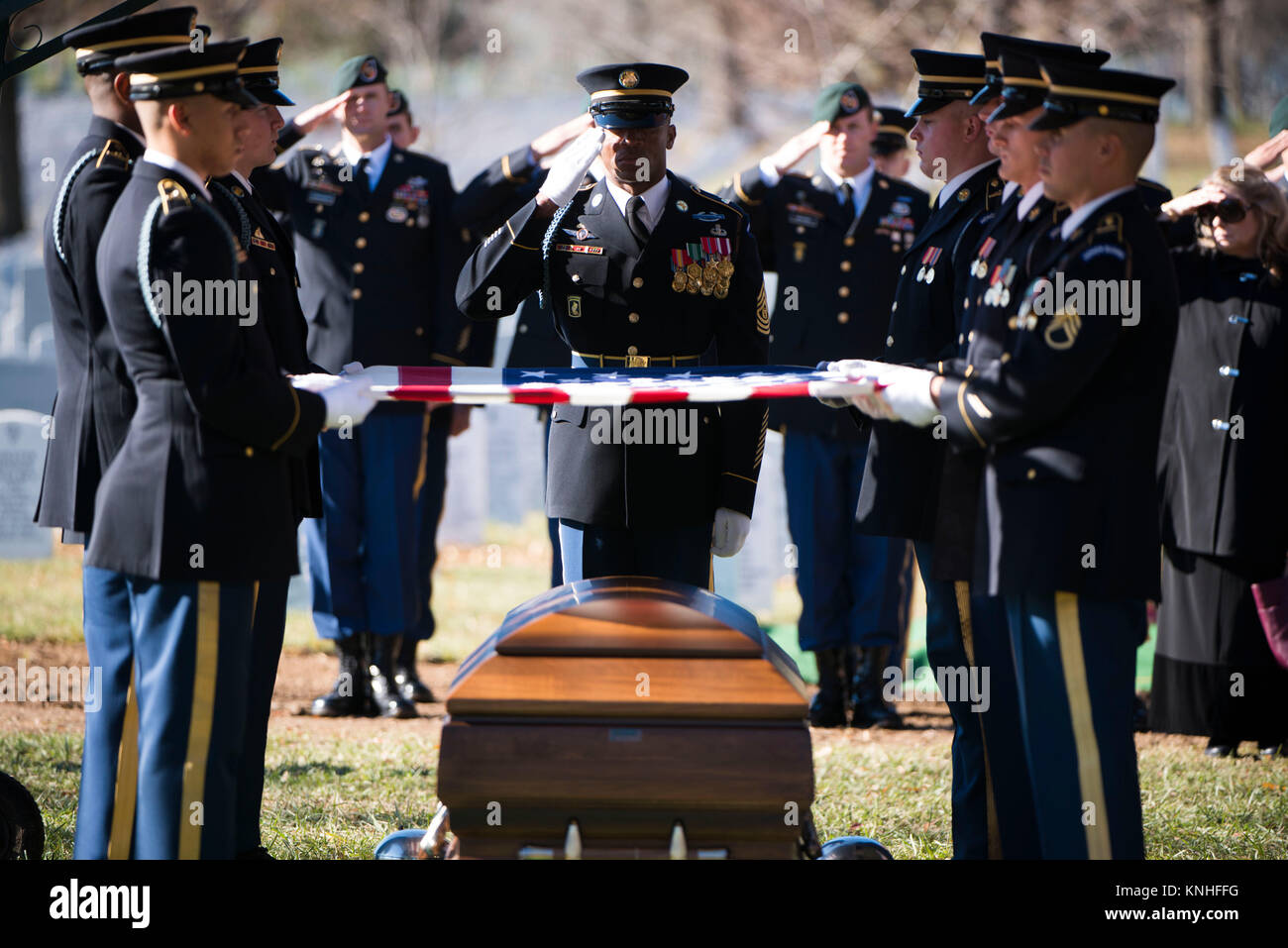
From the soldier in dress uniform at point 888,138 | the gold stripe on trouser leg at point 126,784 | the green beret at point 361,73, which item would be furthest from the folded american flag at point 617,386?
the soldier in dress uniform at point 888,138

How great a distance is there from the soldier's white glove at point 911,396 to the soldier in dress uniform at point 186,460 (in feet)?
4.24

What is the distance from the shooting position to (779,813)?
3.14 m

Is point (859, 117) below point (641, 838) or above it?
above

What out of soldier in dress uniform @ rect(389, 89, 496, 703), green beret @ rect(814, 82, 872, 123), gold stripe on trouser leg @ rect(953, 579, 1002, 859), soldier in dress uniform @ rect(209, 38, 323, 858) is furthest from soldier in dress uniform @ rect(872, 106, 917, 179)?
soldier in dress uniform @ rect(209, 38, 323, 858)

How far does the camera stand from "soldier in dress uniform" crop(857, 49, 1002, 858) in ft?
12.6

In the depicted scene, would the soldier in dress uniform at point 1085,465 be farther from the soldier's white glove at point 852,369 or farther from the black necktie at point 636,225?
the black necktie at point 636,225

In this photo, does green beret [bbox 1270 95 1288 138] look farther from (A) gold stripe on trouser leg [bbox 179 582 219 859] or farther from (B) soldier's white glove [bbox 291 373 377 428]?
(A) gold stripe on trouser leg [bbox 179 582 219 859]

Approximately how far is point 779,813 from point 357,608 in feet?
11.7

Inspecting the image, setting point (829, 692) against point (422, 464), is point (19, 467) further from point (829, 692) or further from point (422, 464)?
point (829, 692)

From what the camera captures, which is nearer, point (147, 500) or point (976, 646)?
point (147, 500)

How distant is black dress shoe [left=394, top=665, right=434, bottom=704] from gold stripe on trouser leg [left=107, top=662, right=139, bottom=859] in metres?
3.10

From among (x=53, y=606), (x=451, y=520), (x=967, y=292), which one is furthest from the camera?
(x=451, y=520)

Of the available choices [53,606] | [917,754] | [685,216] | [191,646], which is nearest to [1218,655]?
[917,754]
